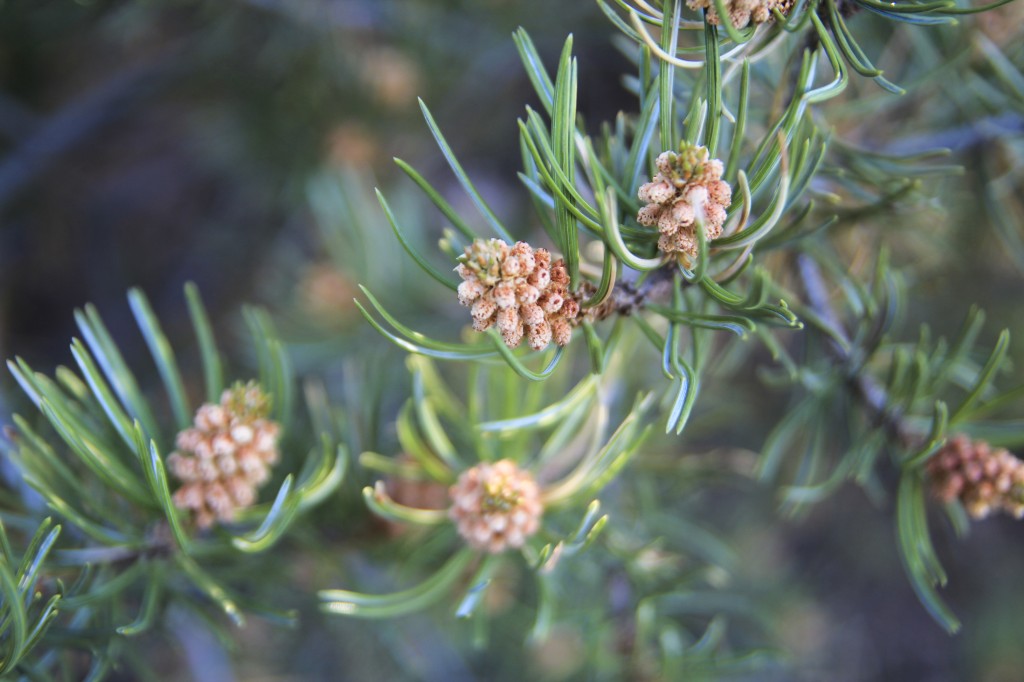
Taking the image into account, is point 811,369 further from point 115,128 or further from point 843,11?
point 115,128

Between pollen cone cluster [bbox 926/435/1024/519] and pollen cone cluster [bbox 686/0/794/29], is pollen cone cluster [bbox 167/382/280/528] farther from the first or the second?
pollen cone cluster [bbox 926/435/1024/519]

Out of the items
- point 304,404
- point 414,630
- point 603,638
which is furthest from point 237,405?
point 304,404

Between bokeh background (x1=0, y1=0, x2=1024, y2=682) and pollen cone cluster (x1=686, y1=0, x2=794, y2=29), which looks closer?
pollen cone cluster (x1=686, y1=0, x2=794, y2=29)

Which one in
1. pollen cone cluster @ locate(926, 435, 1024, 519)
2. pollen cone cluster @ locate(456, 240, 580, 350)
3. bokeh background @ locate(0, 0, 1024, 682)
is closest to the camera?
pollen cone cluster @ locate(456, 240, 580, 350)

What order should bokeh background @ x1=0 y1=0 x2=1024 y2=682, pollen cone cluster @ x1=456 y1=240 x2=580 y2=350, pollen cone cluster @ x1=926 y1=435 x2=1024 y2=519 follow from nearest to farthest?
pollen cone cluster @ x1=456 y1=240 x2=580 y2=350 < pollen cone cluster @ x1=926 y1=435 x2=1024 y2=519 < bokeh background @ x1=0 y1=0 x2=1024 y2=682

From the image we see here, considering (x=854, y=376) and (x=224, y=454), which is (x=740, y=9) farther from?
(x=224, y=454)

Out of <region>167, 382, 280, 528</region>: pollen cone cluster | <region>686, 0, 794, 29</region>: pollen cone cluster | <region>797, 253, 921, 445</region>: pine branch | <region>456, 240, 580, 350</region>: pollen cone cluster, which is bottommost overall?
<region>797, 253, 921, 445</region>: pine branch

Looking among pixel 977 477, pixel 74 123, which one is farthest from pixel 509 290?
pixel 74 123

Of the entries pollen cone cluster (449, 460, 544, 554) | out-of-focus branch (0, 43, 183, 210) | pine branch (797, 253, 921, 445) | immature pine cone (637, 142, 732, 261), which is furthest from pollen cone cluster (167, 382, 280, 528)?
out-of-focus branch (0, 43, 183, 210)
